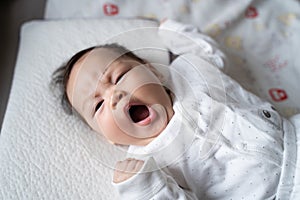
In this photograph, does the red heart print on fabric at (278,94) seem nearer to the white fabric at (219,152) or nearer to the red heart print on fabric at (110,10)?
the white fabric at (219,152)

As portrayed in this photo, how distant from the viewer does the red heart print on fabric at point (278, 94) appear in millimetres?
1103

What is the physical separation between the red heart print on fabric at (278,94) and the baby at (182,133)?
0.18 meters

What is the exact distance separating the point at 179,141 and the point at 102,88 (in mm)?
192

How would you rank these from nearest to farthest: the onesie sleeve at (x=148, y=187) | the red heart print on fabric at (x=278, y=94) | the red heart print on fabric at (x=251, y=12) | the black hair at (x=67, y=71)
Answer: the onesie sleeve at (x=148, y=187), the black hair at (x=67, y=71), the red heart print on fabric at (x=278, y=94), the red heart print on fabric at (x=251, y=12)

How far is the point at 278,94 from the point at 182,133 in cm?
36

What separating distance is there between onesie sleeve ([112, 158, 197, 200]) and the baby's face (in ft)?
0.27

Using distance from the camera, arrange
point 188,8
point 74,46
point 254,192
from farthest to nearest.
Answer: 1. point 188,8
2. point 74,46
3. point 254,192

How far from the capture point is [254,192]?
850 millimetres

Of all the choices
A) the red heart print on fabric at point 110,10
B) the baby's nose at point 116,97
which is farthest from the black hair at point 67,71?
the red heart print on fabric at point 110,10

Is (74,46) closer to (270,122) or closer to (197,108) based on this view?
(197,108)

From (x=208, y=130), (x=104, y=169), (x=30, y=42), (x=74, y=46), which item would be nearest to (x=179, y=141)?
(x=208, y=130)

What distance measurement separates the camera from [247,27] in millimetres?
1247

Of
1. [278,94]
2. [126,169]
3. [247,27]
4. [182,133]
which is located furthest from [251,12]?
[126,169]

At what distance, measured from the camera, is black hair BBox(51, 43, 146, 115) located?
3.14ft
